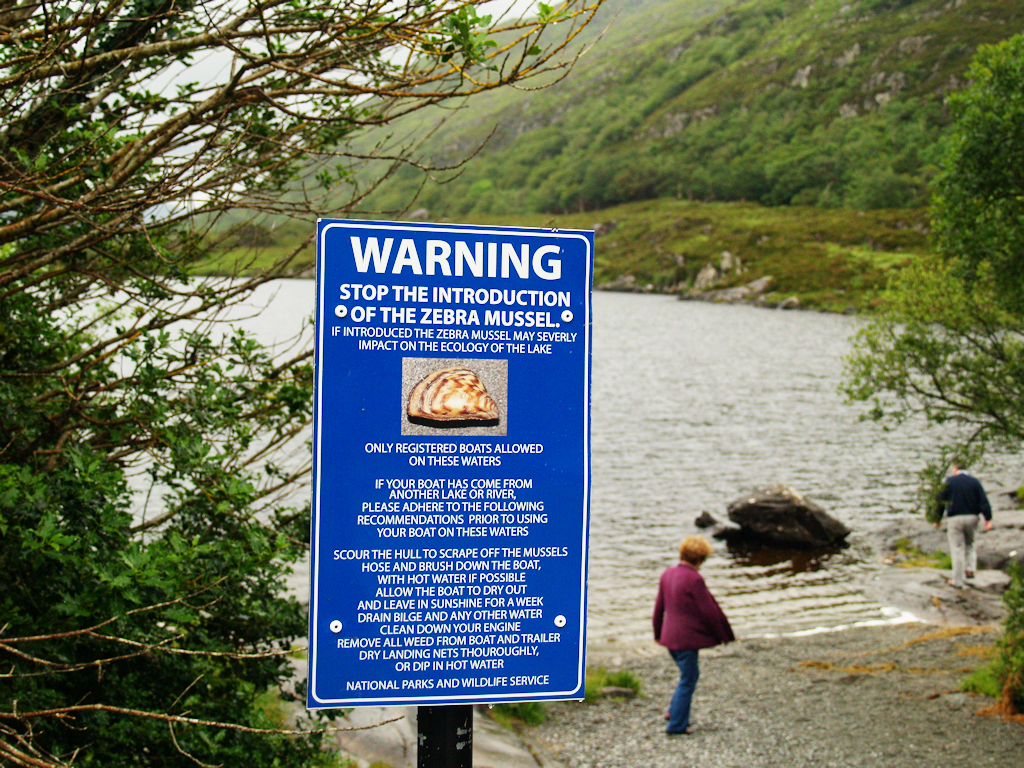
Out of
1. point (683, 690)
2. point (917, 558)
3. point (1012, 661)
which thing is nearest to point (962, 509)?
point (917, 558)

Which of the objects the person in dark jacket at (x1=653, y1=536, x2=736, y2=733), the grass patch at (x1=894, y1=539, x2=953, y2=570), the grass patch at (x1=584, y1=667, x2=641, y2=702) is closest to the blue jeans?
the person in dark jacket at (x1=653, y1=536, x2=736, y2=733)

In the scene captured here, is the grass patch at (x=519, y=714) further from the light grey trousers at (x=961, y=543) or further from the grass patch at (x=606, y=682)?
the light grey trousers at (x=961, y=543)

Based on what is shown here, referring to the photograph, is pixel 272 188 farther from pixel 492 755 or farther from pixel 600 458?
pixel 600 458

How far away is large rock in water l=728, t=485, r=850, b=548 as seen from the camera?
23.8m

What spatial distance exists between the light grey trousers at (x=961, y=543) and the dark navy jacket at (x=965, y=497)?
0.15m

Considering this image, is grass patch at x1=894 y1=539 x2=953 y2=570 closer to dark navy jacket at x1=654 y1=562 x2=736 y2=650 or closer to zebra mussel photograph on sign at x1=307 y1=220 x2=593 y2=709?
dark navy jacket at x1=654 y1=562 x2=736 y2=650

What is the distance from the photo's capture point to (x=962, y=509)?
17.3m

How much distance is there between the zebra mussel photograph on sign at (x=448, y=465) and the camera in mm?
2625

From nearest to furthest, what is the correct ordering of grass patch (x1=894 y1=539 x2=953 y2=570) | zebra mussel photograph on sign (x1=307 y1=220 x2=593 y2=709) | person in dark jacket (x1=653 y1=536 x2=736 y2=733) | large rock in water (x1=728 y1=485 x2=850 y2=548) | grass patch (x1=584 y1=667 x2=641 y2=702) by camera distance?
A: zebra mussel photograph on sign (x1=307 y1=220 x2=593 y2=709) → person in dark jacket (x1=653 y1=536 x2=736 y2=733) → grass patch (x1=584 y1=667 x2=641 y2=702) → grass patch (x1=894 y1=539 x2=953 y2=570) → large rock in water (x1=728 y1=485 x2=850 y2=548)

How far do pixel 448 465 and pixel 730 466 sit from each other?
32.5 metres

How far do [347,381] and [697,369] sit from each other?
59.7 metres

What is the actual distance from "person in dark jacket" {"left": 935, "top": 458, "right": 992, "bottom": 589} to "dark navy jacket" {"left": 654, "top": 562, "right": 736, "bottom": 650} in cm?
875

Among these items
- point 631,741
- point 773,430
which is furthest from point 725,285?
point 631,741

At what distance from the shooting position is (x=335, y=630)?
8.55ft
